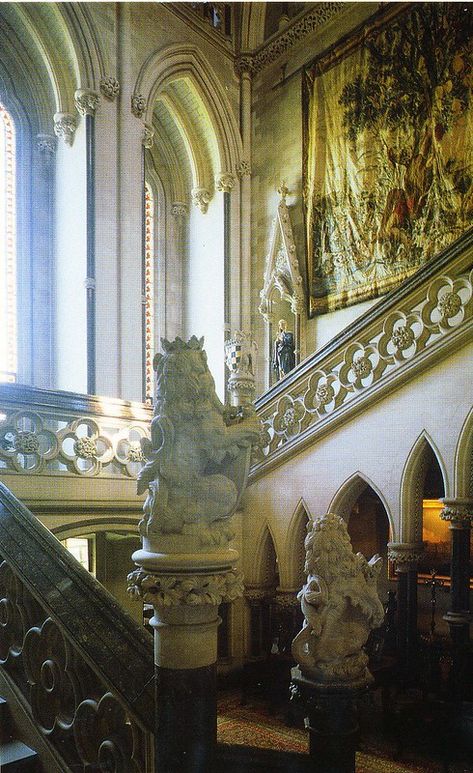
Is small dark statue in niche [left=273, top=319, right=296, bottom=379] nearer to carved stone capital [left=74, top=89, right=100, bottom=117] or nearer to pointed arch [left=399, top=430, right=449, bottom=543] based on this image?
pointed arch [left=399, top=430, right=449, bottom=543]

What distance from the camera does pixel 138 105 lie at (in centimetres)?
1062

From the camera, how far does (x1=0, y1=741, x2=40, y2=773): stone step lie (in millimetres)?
2328

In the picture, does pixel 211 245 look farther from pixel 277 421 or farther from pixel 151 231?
pixel 277 421

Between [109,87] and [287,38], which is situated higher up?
[287,38]

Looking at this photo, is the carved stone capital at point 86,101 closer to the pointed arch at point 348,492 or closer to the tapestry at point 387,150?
the tapestry at point 387,150

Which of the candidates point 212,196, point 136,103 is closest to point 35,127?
point 136,103

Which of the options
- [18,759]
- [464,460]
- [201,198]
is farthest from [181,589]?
[201,198]

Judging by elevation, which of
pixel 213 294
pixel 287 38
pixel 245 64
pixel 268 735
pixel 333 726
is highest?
pixel 287 38

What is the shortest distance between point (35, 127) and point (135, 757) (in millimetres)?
11093

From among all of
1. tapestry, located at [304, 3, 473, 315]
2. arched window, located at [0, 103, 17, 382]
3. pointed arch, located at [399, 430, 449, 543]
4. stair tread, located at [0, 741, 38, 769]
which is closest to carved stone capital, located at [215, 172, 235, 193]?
tapestry, located at [304, 3, 473, 315]

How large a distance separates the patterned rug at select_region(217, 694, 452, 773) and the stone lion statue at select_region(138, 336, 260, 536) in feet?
13.5

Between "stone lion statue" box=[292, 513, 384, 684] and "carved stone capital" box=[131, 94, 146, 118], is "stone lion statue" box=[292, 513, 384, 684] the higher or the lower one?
the lower one

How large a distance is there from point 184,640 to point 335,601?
1705 millimetres

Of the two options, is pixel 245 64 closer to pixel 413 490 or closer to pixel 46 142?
pixel 46 142
